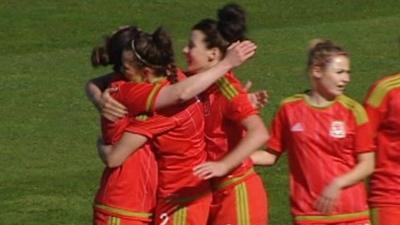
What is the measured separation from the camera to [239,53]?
7316mm

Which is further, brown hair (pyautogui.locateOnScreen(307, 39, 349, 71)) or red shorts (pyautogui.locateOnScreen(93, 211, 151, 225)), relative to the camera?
brown hair (pyautogui.locateOnScreen(307, 39, 349, 71))

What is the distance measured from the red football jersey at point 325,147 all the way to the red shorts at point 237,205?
0.24 m

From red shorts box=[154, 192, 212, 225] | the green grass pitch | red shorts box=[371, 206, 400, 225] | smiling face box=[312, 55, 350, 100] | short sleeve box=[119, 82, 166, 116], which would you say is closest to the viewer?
short sleeve box=[119, 82, 166, 116]

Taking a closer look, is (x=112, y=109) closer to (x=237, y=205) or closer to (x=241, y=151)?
(x=241, y=151)

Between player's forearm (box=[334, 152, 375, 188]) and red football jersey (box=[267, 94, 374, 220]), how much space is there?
0.17 ft

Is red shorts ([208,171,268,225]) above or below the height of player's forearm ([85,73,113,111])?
below

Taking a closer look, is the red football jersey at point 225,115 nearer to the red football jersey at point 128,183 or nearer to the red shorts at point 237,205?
the red shorts at point 237,205

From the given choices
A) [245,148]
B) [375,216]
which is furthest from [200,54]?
[375,216]

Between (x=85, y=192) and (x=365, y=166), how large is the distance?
212 inches

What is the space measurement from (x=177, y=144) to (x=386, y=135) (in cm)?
136

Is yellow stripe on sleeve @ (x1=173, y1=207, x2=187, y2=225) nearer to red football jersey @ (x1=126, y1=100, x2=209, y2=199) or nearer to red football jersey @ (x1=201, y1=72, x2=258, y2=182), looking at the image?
red football jersey @ (x1=126, y1=100, x2=209, y2=199)

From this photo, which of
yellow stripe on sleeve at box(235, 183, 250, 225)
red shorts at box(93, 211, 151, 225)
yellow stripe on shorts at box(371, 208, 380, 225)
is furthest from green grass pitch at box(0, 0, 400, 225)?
red shorts at box(93, 211, 151, 225)

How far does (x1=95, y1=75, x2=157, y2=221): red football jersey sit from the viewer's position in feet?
24.6

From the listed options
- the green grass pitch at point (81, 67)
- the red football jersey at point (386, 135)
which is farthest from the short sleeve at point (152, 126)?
the green grass pitch at point (81, 67)
